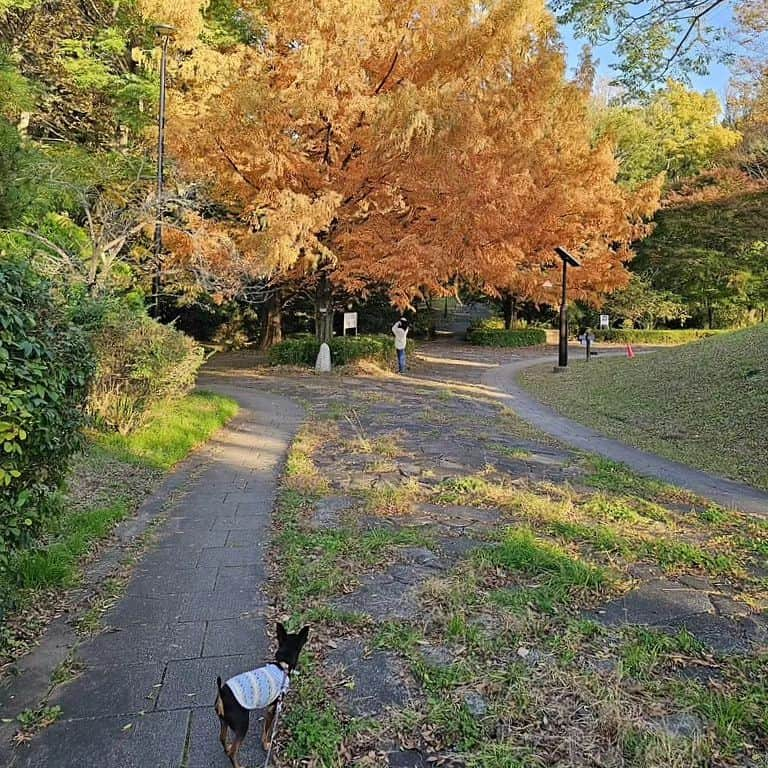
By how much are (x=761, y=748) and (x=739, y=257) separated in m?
33.4

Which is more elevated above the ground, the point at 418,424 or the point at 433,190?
the point at 433,190

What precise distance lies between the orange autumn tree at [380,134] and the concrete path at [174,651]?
8.88 meters

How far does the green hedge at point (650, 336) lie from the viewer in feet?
100

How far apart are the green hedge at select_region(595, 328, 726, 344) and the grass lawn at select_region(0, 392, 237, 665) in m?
25.5

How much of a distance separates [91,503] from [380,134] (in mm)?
10404

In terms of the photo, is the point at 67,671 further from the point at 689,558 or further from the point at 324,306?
the point at 324,306

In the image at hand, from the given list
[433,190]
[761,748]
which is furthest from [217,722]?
[433,190]

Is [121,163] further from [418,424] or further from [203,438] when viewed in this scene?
[418,424]

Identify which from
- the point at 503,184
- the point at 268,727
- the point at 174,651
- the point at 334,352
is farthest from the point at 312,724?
the point at 334,352

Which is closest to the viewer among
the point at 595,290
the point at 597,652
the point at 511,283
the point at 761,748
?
the point at 761,748

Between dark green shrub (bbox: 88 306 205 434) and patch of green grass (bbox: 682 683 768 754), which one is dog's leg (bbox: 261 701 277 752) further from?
dark green shrub (bbox: 88 306 205 434)

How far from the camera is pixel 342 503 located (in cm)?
→ 543

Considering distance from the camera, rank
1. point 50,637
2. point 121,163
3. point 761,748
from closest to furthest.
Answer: point 761,748 < point 50,637 < point 121,163

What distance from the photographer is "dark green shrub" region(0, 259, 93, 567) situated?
2.55 m
